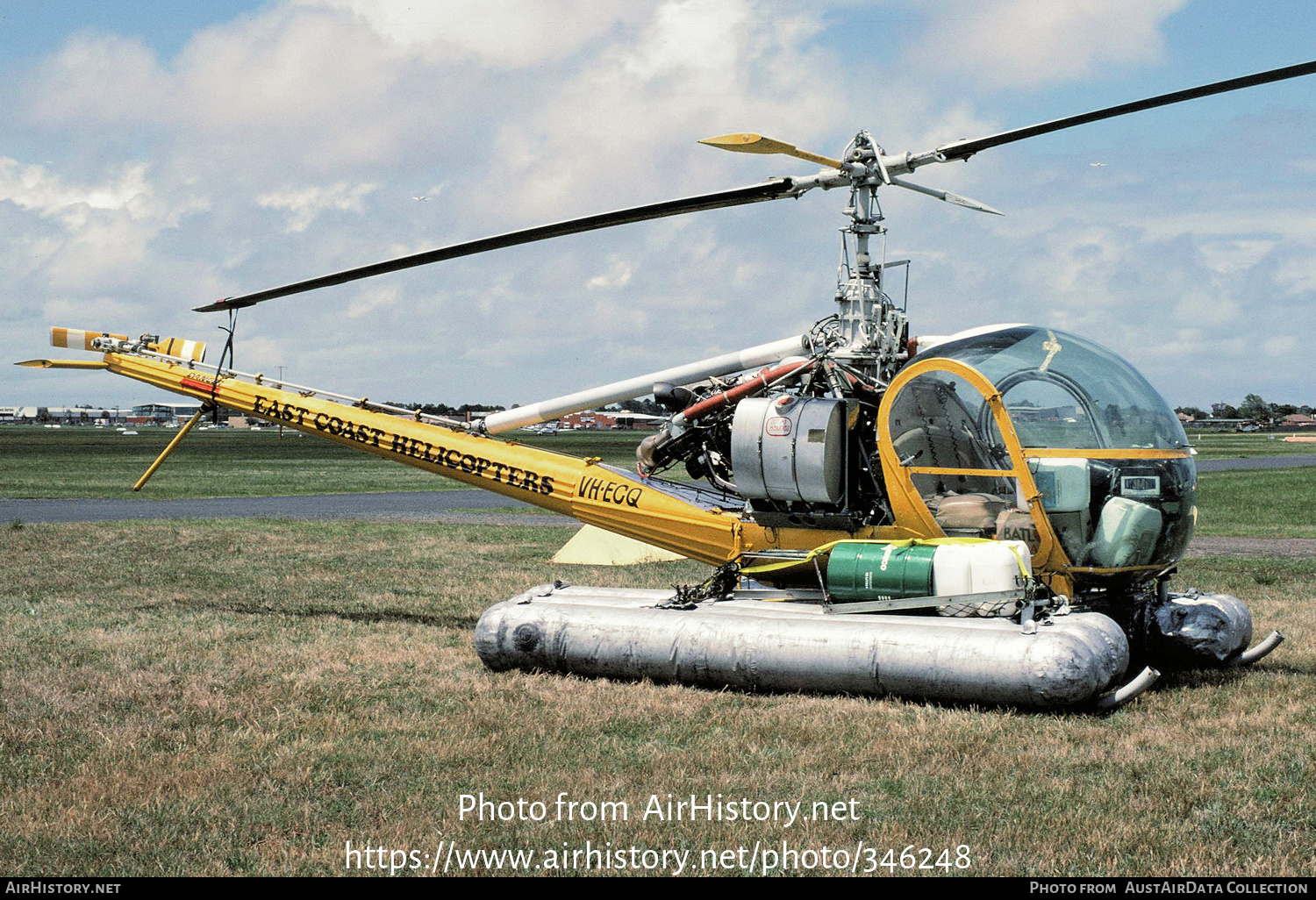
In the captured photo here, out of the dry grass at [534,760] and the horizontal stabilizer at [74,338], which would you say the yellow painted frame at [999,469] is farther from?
the horizontal stabilizer at [74,338]

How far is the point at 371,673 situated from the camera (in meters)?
9.48

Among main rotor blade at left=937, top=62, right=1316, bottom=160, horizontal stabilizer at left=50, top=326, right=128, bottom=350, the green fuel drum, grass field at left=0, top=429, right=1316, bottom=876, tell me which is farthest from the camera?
horizontal stabilizer at left=50, top=326, right=128, bottom=350

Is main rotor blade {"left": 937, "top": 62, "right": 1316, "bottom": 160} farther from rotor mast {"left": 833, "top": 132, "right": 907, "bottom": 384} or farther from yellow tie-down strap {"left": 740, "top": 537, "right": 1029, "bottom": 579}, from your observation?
yellow tie-down strap {"left": 740, "top": 537, "right": 1029, "bottom": 579}

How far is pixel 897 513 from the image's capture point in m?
9.28

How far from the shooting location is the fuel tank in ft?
25.2

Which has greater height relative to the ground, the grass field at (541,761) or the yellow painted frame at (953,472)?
the yellow painted frame at (953,472)

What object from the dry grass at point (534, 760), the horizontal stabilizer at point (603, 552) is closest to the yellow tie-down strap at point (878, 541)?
the dry grass at point (534, 760)

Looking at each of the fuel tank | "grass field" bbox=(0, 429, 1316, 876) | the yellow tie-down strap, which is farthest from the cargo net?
"grass field" bbox=(0, 429, 1316, 876)

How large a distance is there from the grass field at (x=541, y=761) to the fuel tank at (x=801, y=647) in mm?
190

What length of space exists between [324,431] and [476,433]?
1682 millimetres

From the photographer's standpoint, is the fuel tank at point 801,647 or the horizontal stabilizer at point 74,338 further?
the horizontal stabilizer at point 74,338

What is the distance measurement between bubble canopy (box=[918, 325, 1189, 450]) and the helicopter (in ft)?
0.06

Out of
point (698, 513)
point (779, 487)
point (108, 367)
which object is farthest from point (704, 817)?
point (108, 367)

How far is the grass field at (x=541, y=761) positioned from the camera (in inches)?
220
